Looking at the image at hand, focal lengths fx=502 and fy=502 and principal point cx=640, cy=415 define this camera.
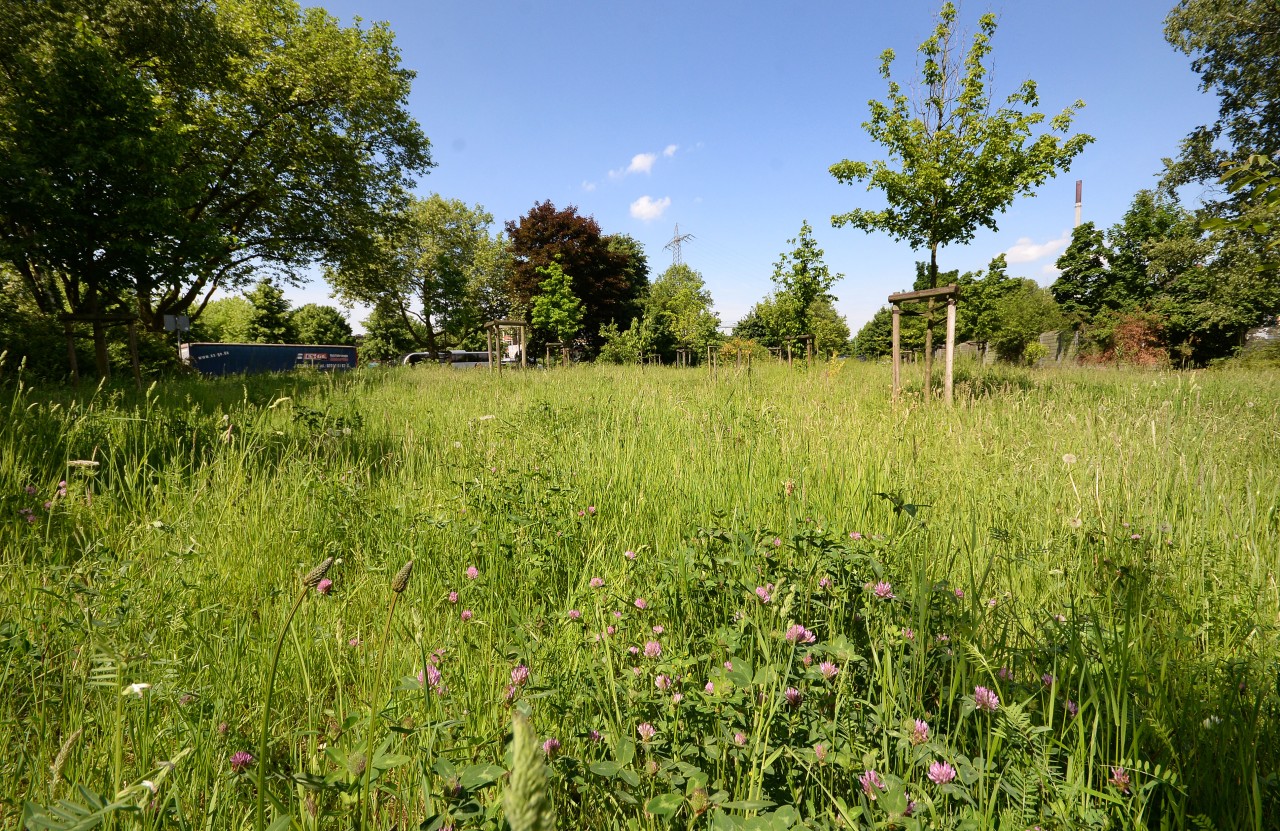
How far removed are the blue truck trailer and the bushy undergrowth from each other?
24.3 meters

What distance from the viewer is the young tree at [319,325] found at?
43562mm

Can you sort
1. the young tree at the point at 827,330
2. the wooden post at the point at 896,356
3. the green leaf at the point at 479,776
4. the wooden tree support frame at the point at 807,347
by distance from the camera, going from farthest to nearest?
1. the young tree at the point at 827,330
2. the wooden tree support frame at the point at 807,347
3. the wooden post at the point at 896,356
4. the green leaf at the point at 479,776

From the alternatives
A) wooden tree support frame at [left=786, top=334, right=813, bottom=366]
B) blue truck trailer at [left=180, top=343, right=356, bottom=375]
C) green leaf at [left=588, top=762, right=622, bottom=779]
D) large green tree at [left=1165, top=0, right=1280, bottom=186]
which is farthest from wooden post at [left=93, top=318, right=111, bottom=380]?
large green tree at [left=1165, top=0, right=1280, bottom=186]

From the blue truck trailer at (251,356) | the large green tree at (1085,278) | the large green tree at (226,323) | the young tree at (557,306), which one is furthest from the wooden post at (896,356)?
the large green tree at (226,323)

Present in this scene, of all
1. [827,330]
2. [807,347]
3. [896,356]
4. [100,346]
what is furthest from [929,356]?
[827,330]

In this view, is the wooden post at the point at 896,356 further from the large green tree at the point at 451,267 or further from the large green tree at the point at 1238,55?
the large green tree at the point at 451,267

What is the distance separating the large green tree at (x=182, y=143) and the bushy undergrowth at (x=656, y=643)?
316 inches

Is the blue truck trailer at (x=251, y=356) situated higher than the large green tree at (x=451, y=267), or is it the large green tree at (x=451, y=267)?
the large green tree at (x=451, y=267)

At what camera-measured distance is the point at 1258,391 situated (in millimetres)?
8805

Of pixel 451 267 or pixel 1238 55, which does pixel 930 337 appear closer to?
pixel 1238 55

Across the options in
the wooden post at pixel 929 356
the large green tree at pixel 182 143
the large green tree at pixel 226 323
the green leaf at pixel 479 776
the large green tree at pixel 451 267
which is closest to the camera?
the green leaf at pixel 479 776

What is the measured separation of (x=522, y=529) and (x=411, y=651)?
2.62 ft

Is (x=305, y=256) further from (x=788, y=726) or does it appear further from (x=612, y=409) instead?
(x=788, y=726)

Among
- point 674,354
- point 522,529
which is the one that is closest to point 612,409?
point 522,529
